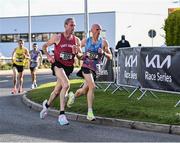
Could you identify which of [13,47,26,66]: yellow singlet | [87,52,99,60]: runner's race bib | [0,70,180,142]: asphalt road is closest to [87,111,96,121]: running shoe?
[0,70,180,142]: asphalt road

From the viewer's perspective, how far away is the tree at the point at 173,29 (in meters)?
17.5

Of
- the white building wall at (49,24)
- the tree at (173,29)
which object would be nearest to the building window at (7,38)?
the white building wall at (49,24)

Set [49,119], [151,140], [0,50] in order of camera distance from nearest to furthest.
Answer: [151,140], [49,119], [0,50]

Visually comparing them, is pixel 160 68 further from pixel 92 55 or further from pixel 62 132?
Result: pixel 62 132

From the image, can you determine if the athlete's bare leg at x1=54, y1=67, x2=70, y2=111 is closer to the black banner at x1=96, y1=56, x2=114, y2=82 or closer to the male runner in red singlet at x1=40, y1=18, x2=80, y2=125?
the male runner in red singlet at x1=40, y1=18, x2=80, y2=125

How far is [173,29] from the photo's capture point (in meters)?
17.7

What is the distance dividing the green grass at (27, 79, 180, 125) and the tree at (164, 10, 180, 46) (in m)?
3.36

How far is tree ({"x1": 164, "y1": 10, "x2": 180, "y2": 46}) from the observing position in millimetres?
17500

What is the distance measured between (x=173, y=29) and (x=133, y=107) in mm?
6590

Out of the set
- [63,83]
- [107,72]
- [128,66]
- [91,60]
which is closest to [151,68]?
[128,66]

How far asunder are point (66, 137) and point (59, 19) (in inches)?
2324

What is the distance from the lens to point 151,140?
894 centimetres

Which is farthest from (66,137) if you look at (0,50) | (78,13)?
(0,50)

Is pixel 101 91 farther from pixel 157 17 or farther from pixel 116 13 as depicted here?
pixel 157 17
